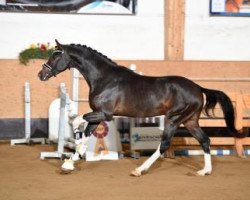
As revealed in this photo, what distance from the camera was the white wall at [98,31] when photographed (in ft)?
32.7

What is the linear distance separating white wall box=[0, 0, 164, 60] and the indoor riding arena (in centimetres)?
2

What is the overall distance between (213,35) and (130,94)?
4.95m

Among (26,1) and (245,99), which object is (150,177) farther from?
(26,1)

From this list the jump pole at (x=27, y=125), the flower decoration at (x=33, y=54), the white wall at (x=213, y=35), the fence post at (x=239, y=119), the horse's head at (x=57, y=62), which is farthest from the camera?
the white wall at (x=213, y=35)

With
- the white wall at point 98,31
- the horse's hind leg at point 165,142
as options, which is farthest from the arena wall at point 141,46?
the horse's hind leg at point 165,142

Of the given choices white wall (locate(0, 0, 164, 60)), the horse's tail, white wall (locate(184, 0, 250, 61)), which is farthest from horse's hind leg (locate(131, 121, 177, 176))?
white wall (locate(184, 0, 250, 61))

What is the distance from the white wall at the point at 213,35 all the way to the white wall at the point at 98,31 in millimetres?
668

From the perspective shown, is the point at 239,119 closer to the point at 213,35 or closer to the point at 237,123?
the point at 237,123

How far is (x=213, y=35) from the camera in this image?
10.6 meters

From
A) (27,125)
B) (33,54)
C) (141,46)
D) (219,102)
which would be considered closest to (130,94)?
(219,102)

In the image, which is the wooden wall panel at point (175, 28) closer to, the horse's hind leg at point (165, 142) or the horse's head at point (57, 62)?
the horse's hind leg at point (165, 142)

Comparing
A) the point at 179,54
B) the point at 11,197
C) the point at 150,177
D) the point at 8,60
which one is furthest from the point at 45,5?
the point at 11,197

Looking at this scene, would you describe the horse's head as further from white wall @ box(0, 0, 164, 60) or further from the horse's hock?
white wall @ box(0, 0, 164, 60)

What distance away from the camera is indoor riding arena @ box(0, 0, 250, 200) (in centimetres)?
592
